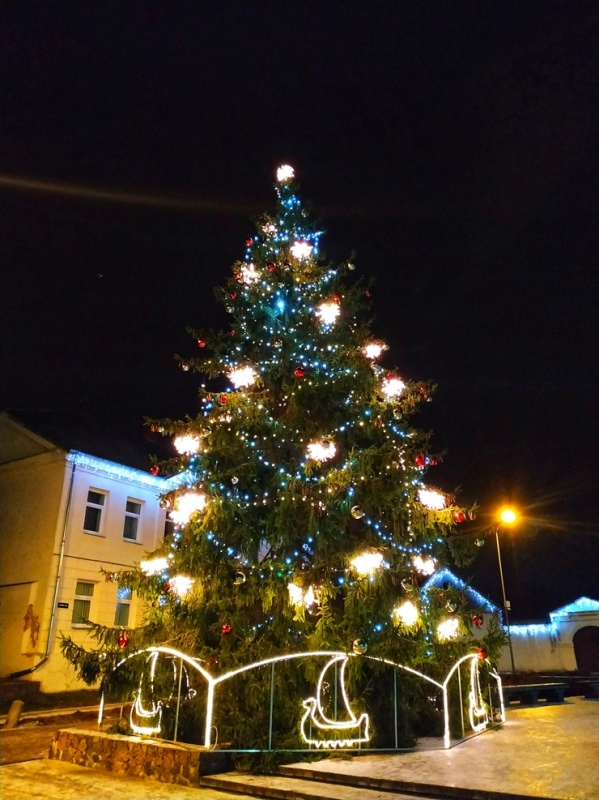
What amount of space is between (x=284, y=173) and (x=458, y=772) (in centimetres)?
1129

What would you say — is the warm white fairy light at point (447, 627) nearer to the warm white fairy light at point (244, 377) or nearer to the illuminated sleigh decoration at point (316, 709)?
the illuminated sleigh decoration at point (316, 709)

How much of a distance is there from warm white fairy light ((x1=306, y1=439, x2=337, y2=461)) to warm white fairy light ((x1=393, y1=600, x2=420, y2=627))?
263cm

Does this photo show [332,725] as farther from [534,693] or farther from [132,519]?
[132,519]

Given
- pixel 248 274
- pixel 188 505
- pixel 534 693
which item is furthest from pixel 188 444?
pixel 534 693

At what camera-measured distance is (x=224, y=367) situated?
1135 centimetres

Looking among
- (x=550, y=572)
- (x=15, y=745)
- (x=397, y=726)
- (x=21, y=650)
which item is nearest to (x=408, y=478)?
(x=397, y=726)

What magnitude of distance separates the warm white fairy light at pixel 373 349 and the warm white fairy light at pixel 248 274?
2.55m

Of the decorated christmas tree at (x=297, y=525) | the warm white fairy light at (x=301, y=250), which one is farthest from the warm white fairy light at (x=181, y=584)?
→ the warm white fairy light at (x=301, y=250)

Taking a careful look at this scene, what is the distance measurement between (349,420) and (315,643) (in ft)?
12.3

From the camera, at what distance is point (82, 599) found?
19.5 m

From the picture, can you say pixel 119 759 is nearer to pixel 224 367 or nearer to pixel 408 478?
pixel 408 478

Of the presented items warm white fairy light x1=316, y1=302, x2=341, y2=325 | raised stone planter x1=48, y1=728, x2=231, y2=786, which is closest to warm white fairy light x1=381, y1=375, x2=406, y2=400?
warm white fairy light x1=316, y1=302, x2=341, y2=325

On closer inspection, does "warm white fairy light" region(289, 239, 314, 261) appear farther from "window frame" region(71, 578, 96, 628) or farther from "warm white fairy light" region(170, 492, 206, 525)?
"window frame" region(71, 578, 96, 628)

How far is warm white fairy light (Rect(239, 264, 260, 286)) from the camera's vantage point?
38.8ft
